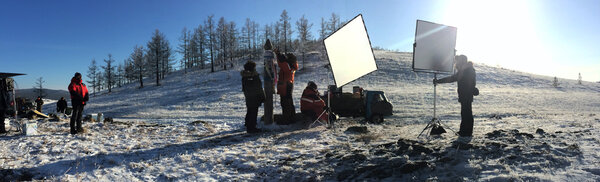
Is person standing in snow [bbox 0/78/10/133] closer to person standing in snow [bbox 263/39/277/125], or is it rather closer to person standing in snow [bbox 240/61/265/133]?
person standing in snow [bbox 240/61/265/133]

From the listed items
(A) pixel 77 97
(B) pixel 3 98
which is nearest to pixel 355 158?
(A) pixel 77 97

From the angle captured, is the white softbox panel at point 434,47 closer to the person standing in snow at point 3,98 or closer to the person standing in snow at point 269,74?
the person standing in snow at point 269,74

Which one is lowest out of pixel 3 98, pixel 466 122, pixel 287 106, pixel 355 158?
pixel 355 158

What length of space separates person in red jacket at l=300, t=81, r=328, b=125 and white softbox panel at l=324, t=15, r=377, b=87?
914 millimetres

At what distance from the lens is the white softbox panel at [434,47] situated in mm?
6430

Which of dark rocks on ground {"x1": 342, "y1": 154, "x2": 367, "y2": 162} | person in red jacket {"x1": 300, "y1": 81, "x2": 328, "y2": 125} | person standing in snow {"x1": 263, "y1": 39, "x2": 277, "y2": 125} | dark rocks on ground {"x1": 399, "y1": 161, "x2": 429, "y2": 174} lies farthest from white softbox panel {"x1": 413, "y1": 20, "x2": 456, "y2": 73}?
person standing in snow {"x1": 263, "y1": 39, "x2": 277, "y2": 125}

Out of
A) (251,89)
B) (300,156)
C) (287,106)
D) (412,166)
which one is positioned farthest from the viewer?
(287,106)

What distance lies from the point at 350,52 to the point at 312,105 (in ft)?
6.23

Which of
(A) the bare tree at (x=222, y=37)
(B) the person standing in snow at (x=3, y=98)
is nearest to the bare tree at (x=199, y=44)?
(A) the bare tree at (x=222, y=37)

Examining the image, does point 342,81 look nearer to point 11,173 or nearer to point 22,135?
point 11,173

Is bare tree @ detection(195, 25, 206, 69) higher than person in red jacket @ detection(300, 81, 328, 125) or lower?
higher

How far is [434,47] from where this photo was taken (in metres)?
6.63

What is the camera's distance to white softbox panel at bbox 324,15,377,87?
23.8ft

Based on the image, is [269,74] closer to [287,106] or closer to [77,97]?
[287,106]
